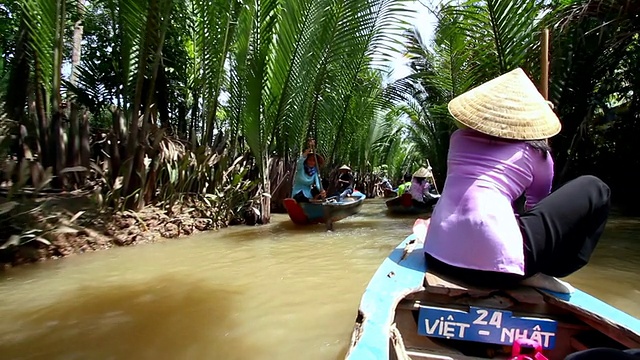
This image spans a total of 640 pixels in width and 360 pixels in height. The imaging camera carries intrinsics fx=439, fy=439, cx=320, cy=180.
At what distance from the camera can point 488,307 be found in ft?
5.30

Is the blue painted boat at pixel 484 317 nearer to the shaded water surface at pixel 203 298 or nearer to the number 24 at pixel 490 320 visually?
the number 24 at pixel 490 320

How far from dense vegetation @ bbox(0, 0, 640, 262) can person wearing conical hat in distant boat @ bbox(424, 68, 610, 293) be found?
335 cm

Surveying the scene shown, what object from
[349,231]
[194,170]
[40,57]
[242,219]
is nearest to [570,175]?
[349,231]

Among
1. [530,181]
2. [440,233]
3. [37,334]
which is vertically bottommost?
[37,334]

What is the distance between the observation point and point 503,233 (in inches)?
62.1

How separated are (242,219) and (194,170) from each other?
1.41 meters

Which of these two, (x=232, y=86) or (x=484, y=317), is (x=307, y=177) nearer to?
(x=232, y=86)

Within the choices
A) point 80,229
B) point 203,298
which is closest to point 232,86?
point 80,229

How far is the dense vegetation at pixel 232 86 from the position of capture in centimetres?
462

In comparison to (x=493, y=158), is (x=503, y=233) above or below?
below

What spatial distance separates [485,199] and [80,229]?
13.2 ft

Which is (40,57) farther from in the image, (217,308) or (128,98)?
(217,308)

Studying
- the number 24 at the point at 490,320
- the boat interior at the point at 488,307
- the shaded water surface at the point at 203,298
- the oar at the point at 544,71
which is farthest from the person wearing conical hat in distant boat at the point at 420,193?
the number 24 at the point at 490,320

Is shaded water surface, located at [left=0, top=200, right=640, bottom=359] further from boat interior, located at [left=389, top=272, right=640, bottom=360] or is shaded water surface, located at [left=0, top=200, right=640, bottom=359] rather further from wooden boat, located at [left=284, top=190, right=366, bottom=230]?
wooden boat, located at [left=284, top=190, right=366, bottom=230]
